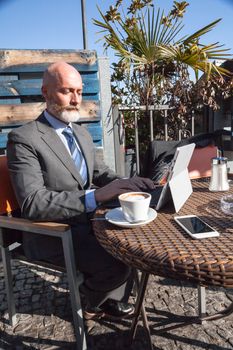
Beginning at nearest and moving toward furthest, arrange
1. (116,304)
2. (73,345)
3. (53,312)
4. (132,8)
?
(73,345), (116,304), (53,312), (132,8)

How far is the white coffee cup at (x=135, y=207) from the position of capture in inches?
45.2

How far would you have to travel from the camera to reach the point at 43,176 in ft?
5.68

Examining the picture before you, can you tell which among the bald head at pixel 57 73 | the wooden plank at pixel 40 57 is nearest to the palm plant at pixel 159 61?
the wooden plank at pixel 40 57

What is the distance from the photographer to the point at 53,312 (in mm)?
2080

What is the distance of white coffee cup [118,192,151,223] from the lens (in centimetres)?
115

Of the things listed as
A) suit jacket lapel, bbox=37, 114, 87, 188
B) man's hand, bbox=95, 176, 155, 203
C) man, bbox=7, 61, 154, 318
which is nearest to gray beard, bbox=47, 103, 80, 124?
man, bbox=7, 61, 154, 318

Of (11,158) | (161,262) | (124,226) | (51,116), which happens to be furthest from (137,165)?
(161,262)

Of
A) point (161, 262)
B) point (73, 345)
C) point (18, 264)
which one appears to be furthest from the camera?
point (18, 264)

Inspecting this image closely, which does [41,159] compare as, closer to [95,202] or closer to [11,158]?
[11,158]

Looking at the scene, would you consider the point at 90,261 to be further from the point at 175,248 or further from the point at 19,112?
the point at 19,112

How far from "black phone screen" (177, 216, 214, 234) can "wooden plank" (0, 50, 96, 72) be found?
257cm

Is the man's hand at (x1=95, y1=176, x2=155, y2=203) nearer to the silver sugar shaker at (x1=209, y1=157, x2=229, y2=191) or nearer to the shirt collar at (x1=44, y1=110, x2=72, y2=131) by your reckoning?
the silver sugar shaker at (x1=209, y1=157, x2=229, y2=191)

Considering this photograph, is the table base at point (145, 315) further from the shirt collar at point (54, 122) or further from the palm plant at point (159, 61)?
the palm plant at point (159, 61)

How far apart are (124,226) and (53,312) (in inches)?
51.0
